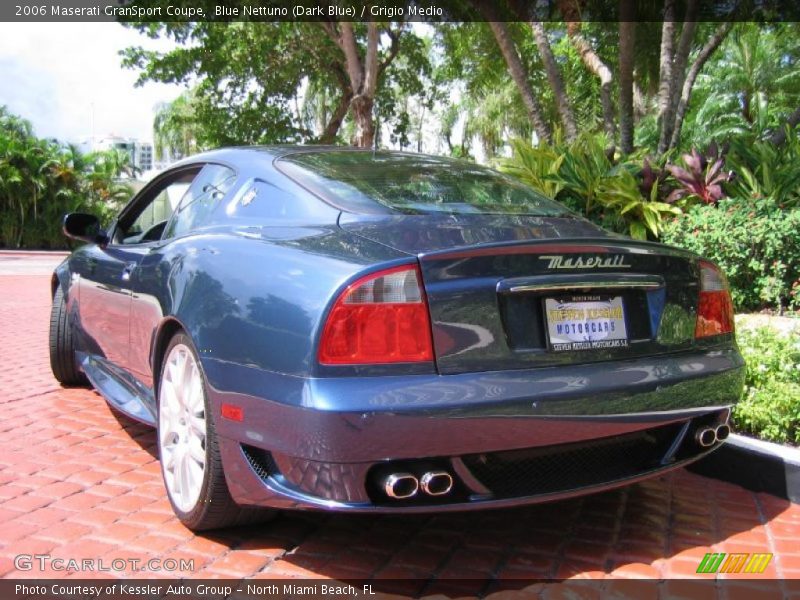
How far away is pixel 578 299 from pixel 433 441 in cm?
70

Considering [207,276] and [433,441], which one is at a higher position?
[207,276]

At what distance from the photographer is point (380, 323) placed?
7.50 ft

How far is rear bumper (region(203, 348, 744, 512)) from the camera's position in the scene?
2201mm

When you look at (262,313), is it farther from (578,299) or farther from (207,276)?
(578,299)

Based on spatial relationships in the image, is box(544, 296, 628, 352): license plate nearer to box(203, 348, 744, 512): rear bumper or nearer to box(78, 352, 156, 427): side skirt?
box(203, 348, 744, 512): rear bumper

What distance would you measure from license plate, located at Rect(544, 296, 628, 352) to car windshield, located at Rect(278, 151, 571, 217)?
686 mm

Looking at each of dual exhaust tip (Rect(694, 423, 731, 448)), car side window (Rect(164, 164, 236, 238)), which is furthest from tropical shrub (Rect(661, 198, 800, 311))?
car side window (Rect(164, 164, 236, 238))

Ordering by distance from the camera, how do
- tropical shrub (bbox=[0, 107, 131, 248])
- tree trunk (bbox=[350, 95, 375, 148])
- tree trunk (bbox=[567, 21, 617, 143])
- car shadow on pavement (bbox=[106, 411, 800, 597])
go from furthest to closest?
tropical shrub (bbox=[0, 107, 131, 248]), tree trunk (bbox=[350, 95, 375, 148]), tree trunk (bbox=[567, 21, 617, 143]), car shadow on pavement (bbox=[106, 411, 800, 597])

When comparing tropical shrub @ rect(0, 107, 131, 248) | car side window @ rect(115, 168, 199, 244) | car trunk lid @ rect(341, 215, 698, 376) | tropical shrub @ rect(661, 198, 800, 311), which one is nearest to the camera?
car trunk lid @ rect(341, 215, 698, 376)

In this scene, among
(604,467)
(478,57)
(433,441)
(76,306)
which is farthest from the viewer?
(478,57)

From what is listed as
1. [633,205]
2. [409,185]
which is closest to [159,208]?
[409,185]

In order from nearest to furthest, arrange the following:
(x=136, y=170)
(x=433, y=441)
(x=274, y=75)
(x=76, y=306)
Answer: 1. (x=433, y=441)
2. (x=76, y=306)
3. (x=274, y=75)
4. (x=136, y=170)

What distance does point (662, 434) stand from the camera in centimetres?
278

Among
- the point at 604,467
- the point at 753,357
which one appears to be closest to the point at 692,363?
the point at 604,467
